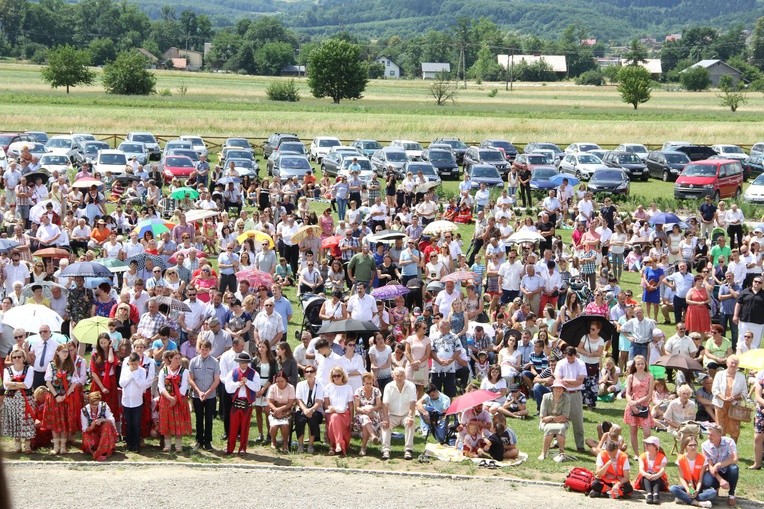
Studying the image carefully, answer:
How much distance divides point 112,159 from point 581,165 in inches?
731

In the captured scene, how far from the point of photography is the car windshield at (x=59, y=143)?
146ft

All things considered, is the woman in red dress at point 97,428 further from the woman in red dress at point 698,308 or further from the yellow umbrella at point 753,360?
the woman in red dress at point 698,308

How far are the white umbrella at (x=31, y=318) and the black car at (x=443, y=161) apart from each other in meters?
30.5

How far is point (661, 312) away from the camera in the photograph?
862 inches

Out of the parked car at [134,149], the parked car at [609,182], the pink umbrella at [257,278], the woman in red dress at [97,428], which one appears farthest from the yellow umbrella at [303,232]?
the parked car at [134,149]

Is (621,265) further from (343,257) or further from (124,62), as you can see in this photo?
(124,62)

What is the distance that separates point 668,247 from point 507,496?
12.9 metres

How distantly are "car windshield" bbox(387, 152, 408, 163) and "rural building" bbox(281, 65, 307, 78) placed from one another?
140 meters

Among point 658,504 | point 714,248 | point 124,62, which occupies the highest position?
point 124,62

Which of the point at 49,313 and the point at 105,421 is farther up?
the point at 49,313

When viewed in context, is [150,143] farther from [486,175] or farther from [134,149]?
[486,175]

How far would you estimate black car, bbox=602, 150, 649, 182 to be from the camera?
4606 cm

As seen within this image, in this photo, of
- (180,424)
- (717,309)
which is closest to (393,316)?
(180,424)

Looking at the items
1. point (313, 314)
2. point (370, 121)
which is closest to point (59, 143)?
point (313, 314)
